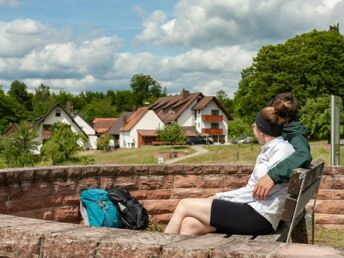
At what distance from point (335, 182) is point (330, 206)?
11.8 inches

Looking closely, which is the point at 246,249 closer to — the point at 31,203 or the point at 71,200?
the point at 31,203

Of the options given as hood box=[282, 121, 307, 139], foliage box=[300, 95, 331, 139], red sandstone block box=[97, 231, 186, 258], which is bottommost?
red sandstone block box=[97, 231, 186, 258]

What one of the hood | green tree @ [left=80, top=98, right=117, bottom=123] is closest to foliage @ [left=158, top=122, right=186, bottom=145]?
green tree @ [left=80, top=98, right=117, bottom=123]

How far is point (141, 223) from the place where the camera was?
20.6 feet

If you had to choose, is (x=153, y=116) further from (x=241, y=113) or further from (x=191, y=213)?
(x=191, y=213)

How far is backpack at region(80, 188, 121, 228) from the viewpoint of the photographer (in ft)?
19.8

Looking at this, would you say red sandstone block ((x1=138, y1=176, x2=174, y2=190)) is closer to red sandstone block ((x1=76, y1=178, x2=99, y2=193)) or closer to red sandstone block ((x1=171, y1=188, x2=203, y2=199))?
red sandstone block ((x1=171, y1=188, x2=203, y2=199))

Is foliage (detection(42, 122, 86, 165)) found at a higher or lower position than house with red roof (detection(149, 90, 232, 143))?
lower

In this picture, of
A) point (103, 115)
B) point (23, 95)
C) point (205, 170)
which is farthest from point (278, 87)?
point (23, 95)

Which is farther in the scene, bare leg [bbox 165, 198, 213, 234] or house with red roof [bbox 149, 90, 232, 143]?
house with red roof [bbox 149, 90, 232, 143]

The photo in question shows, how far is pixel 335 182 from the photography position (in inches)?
296

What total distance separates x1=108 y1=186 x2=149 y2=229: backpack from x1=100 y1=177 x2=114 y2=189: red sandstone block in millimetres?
672

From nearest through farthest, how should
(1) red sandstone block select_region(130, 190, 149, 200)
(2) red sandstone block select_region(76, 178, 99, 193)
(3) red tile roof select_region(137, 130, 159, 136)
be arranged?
(2) red sandstone block select_region(76, 178, 99, 193) < (1) red sandstone block select_region(130, 190, 149, 200) < (3) red tile roof select_region(137, 130, 159, 136)

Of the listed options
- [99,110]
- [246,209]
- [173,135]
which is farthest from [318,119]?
[99,110]
